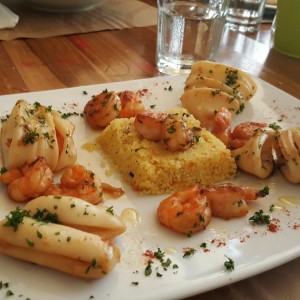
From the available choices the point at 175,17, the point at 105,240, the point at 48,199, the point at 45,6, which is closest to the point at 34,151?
the point at 48,199

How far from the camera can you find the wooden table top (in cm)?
164

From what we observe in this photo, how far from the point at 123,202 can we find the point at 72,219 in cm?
18

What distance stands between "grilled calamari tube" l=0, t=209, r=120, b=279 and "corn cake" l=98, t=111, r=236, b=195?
0.92 feet

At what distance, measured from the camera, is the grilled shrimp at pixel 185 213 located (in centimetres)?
86

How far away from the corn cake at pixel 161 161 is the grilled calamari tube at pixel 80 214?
0.21 metres

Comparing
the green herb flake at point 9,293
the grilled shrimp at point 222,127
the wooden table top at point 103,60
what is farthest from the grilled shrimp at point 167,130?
the wooden table top at point 103,60

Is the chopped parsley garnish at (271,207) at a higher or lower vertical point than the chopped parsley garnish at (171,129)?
lower

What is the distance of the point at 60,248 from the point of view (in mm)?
732

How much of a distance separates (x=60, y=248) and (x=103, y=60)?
1.23m

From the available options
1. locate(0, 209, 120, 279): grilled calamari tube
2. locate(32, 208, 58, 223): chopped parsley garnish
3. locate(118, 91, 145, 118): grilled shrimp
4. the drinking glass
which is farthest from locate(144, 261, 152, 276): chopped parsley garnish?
the drinking glass

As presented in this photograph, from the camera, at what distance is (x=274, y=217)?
933 millimetres

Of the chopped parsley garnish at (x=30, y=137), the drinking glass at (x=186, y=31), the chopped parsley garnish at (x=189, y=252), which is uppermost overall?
the chopped parsley garnish at (x=30, y=137)

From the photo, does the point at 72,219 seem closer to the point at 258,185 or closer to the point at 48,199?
the point at 48,199

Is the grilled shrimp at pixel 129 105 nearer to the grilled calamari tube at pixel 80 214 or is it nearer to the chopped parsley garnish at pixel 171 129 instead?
the chopped parsley garnish at pixel 171 129
